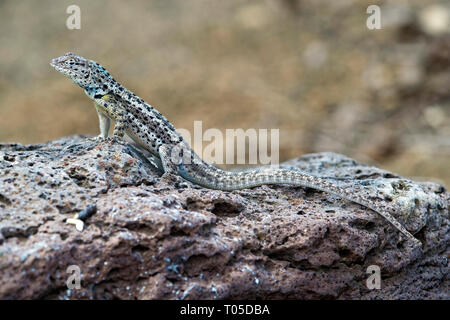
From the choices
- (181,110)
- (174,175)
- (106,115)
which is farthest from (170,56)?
(174,175)

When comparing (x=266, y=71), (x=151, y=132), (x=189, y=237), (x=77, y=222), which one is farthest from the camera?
(x=266, y=71)

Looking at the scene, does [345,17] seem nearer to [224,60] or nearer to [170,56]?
[224,60]

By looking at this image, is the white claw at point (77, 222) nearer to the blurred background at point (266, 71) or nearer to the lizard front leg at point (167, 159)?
the lizard front leg at point (167, 159)

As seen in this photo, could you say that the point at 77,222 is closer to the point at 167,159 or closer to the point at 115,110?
the point at 167,159

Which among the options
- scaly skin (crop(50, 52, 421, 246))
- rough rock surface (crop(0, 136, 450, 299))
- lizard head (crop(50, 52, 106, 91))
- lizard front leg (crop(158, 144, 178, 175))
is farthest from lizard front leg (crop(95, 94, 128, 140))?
lizard front leg (crop(158, 144, 178, 175))

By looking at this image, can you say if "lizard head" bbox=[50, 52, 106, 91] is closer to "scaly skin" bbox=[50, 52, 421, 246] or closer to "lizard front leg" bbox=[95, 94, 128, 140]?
"scaly skin" bbox=[50, 52, 421, 246]

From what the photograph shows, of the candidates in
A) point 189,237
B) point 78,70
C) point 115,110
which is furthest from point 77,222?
point 78,70
